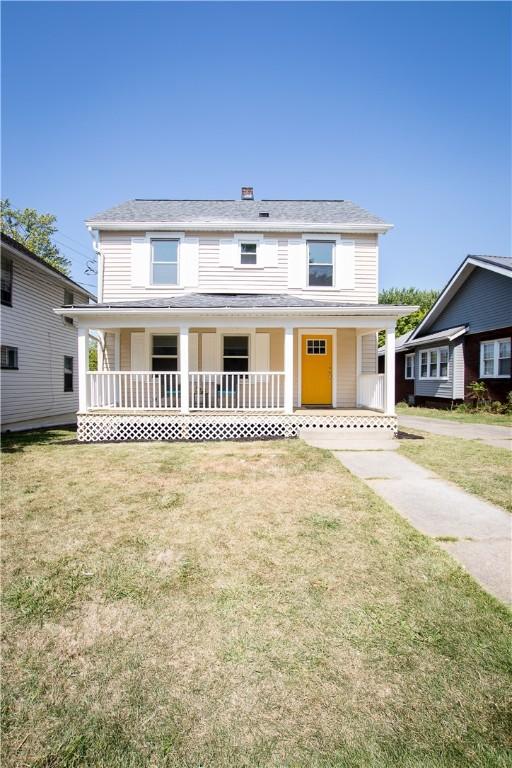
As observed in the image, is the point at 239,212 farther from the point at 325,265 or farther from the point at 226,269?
the point at 325,265

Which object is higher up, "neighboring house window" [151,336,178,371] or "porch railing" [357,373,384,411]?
"neighboring house window" [151,336,178,371]

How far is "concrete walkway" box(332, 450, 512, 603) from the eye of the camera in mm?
3232

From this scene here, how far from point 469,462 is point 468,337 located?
1290 centimetres

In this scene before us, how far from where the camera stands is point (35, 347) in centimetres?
1473

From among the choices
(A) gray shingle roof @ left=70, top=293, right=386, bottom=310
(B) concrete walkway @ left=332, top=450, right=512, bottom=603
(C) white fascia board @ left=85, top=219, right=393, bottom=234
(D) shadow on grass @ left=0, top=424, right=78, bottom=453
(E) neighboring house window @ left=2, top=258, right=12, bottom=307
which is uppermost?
(C) white fascia board @ left=85, top=219, right=393, bottom=234

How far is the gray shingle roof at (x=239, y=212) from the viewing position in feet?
42.5

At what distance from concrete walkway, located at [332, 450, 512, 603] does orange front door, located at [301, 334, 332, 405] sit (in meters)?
5.53

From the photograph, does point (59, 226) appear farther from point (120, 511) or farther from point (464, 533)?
point (464, 533)

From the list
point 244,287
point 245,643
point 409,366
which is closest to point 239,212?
point 244,287

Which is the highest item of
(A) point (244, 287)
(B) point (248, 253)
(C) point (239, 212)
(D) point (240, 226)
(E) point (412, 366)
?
(C) point (239, 212)

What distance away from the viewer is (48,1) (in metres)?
8.61

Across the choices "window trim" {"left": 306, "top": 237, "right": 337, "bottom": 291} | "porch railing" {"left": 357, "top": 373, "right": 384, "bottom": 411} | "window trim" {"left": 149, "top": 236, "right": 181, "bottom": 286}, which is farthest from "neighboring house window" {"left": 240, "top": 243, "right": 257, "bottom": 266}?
"porch railing" {"left": 357, "top": 373, "right": 384, "bottom": 411}

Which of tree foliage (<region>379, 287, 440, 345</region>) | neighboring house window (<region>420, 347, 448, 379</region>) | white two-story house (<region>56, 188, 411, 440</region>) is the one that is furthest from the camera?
tree foliage (<region>379, 287, 440, 345</region>)

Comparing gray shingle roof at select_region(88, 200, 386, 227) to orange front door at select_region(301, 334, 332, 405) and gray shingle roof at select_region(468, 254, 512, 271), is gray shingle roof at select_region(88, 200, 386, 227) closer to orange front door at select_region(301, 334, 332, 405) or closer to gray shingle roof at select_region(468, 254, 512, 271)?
orange front door at select_region(301, 334, 332, 405)
